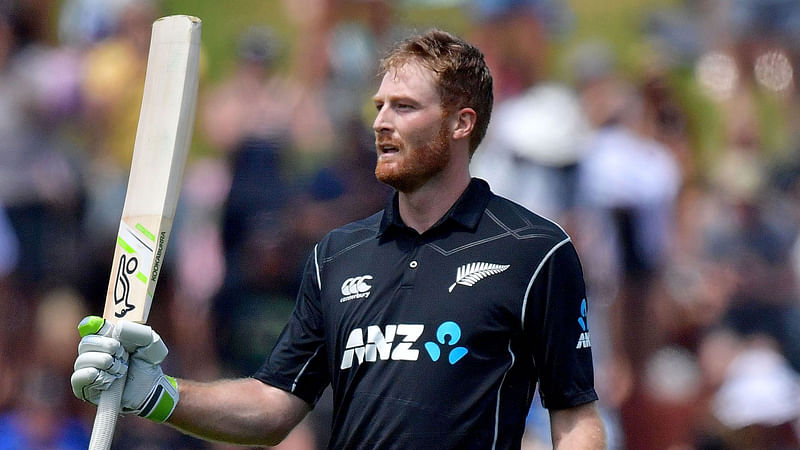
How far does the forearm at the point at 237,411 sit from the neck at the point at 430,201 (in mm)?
659

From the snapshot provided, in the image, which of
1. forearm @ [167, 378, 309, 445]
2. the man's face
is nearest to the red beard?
the man's face

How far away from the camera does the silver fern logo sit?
341cm

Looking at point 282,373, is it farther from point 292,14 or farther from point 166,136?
point 292,14

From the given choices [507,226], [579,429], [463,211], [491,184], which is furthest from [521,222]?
[491,184]

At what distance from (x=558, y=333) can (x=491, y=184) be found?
4398 mm

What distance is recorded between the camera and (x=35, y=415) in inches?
286

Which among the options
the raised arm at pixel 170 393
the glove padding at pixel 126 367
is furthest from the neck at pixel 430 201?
the glove padding at pixel 126 367

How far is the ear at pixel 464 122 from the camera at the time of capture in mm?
3611

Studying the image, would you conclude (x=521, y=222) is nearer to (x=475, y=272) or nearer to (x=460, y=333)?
(x=475, y=272)

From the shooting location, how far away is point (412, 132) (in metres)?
3.55

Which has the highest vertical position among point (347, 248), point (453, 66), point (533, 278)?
point (453, 66)

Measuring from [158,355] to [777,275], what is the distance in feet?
17.2

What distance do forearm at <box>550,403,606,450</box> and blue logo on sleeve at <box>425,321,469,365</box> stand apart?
320 millimetres

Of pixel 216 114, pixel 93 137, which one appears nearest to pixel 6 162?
pixel 93 137
